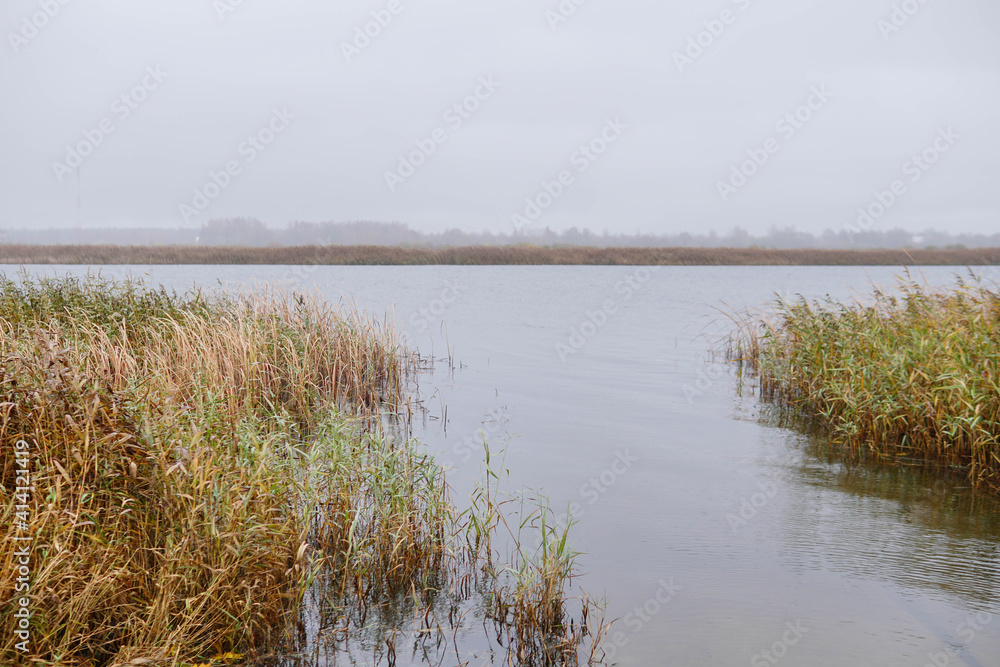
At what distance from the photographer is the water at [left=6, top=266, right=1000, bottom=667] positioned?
4340mm

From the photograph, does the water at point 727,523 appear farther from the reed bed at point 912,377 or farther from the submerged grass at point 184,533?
the submerged grass at point 184,533

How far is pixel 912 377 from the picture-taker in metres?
7.55

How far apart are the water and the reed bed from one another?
0.55 metres

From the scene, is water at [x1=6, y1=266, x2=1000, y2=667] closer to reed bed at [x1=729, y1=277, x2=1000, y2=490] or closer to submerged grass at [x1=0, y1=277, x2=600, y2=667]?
reed bed at [x1=729, y1=277, x2=1000, y2=490]

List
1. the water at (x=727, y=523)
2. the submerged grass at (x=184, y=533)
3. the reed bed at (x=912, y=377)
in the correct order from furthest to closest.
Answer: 1. the reed bed at (x=912, y=377)
2. the water at (x=727, y=523)
3. the submerged grass at (x=184, y=533)

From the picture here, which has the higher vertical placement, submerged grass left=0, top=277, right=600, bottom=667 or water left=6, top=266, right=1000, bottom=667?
submerged grass left=0, top=277, right=600, bottom=667

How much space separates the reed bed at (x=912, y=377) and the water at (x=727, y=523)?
55 centimetres

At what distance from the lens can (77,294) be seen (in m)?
10.0

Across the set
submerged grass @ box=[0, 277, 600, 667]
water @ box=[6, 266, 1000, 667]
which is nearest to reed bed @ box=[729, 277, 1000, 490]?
water @ box=[6, 266, 1000, 667]

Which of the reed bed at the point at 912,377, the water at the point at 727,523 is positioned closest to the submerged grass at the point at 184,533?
the water at the point at 727,523

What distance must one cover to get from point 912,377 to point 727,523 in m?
3.11

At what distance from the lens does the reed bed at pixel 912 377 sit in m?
7.17

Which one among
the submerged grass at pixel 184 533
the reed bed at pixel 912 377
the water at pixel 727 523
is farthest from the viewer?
the reed bed at pixel 912 377

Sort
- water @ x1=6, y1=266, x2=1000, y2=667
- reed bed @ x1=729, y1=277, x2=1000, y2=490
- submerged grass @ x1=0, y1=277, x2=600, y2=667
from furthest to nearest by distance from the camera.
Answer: reed bed @ x1=729, y1=277, x2=1000, y2=490 → water @ x1=6, y1=266, x2=1000, y2=667 → submerged grass @ x1=0, y1=277, x2=600, y2=667
